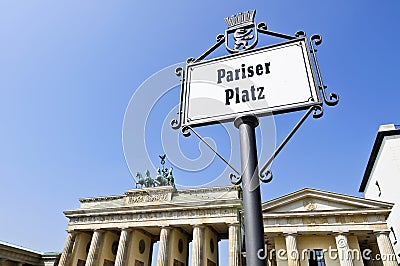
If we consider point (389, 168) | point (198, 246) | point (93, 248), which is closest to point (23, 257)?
point (93, 248)

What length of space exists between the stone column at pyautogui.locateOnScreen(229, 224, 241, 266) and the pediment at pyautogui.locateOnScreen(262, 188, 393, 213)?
4254mm

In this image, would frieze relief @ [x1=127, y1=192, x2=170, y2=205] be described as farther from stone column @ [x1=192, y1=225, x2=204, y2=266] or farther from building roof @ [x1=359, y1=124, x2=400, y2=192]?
building roof @ [x1=359, y1=124, x2=400, y2=192]

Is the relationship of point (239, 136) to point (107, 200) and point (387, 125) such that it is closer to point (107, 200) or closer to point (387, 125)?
point (387, 125)

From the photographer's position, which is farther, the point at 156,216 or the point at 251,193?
the point at 156,216

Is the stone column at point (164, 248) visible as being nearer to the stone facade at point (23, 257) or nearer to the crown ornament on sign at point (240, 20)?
the stone facade at point (23, 257)

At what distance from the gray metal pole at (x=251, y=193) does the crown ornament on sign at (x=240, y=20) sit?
115 centimetres

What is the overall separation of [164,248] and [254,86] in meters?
→ 34.0

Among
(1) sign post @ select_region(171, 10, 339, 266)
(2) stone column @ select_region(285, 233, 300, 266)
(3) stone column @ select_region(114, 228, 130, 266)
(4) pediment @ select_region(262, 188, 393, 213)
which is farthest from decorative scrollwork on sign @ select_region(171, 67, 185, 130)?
(3) stone column @ select_region(114, 228, 130, 266)

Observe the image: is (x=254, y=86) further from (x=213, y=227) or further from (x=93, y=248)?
(x=93, y=248)

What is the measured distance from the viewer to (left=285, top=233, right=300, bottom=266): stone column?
88.3 ft

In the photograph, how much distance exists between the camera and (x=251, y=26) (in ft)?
10.2

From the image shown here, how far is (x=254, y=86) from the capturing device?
2812mm

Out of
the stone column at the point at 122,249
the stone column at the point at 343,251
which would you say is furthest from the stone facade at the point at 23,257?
the stone column at the point at 343,251

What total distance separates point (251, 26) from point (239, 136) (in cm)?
126
